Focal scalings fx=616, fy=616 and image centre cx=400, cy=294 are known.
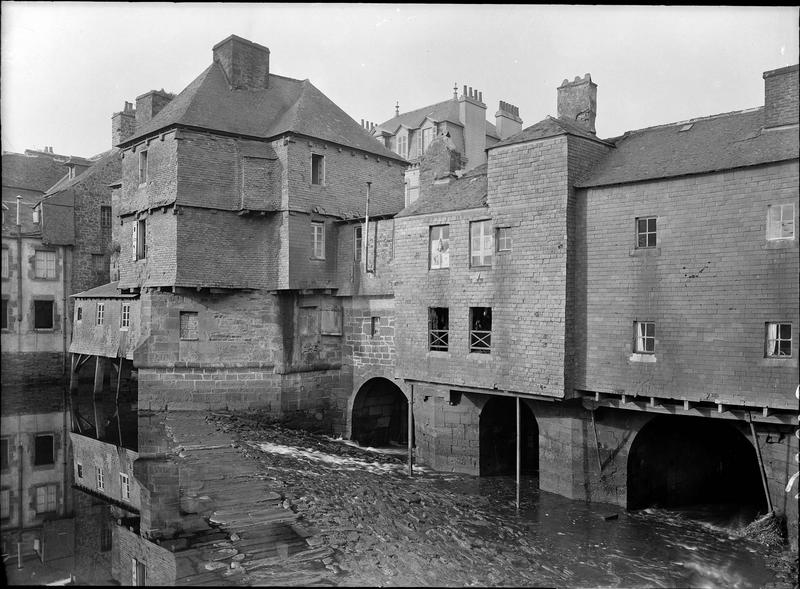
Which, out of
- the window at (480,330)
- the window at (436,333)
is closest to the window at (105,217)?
the window at (436,333)

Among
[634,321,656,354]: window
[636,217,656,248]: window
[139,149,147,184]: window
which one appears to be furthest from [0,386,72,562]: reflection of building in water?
[636,217,656,248]: window

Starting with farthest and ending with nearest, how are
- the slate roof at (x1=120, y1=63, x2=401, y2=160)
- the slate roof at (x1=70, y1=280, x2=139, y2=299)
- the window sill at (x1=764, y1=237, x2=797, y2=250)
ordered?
1. the slate roof at (x1=70, y1=280, x2=139, y2=299)
2. the slate roof at (x1=120, y1=63, x2=401, y2=160)
3. the window sill at (x1=764, y1=237, x2=797, y2=250)

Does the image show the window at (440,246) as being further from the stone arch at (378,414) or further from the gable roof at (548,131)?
the stone arch at (378,414)

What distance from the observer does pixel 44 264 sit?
1422 inches

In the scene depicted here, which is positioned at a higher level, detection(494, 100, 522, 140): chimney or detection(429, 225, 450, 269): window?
detection(494, 100, 522, 140): chimney

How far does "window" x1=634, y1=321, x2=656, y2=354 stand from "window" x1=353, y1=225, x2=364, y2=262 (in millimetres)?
13402

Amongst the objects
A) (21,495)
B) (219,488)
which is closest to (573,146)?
(219,488)

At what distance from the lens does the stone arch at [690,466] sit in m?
16.6

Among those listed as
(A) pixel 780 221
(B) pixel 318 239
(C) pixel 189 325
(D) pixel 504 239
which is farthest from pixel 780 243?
(C) pixel 189 325

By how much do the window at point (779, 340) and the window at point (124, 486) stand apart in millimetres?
16382

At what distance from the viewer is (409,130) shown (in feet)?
154

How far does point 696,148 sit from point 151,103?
25.2 m

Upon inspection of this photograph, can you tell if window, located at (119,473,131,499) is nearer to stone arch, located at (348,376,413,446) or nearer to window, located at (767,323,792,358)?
stone arch, located at (348,376,413,446)

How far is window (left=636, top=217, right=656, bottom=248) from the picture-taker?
50.3ft
